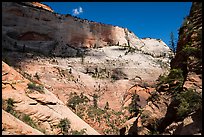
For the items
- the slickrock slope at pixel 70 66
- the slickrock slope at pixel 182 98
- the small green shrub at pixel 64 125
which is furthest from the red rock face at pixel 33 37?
the slickrock slope at pixel 182 98

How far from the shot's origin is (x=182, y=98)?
36.6 feet

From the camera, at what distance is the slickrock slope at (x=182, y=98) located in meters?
10.6

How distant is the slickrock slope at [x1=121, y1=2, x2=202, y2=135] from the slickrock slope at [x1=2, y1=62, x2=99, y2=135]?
10.0 meters

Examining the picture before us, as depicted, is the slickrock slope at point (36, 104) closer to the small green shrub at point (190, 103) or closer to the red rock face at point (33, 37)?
the small green shrub at point (190, 103)

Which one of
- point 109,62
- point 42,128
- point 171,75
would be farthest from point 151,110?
point 109,62

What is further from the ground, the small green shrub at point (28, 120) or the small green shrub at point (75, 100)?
the small green shrub at point (75, 100)

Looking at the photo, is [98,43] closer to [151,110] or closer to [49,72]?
[49,72]

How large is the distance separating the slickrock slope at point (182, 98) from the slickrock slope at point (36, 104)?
10039 millimetres

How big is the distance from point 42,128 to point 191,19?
13.4m

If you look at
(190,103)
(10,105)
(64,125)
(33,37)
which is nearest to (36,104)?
(64,125)

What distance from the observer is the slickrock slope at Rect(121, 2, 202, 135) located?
10.6m

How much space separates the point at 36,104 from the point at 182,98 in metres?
15.6

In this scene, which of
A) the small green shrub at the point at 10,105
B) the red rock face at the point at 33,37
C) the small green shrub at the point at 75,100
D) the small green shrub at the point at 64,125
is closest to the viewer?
the small green shrub at the point at 10,105

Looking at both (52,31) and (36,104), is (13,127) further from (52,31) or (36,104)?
(52,31)
